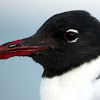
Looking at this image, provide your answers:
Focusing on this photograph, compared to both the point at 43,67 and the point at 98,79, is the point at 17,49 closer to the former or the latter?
the point at 43,67

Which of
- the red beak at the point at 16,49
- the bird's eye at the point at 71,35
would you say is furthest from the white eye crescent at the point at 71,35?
the red beak at the point at 16,49

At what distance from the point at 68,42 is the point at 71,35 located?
0.25 ft

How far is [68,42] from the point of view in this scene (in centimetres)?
306

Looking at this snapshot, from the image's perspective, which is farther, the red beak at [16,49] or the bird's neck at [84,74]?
the red beak at [16,49]

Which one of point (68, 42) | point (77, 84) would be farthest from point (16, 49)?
point (77, 84)

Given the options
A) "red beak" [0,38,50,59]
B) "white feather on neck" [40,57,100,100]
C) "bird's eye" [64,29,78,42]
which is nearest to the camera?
"white feather on neck" [40,57,100,100]

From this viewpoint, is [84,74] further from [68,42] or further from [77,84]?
[68,42]

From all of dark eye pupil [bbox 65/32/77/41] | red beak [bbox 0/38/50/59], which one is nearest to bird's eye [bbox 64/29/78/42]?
dark eye pupil [bbox 65/32/77/41]

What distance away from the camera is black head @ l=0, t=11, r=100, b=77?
9.96ft

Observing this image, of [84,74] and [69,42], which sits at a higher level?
[69,42]

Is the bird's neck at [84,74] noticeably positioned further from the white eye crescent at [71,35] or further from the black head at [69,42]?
the white eye crescent at [71,35]

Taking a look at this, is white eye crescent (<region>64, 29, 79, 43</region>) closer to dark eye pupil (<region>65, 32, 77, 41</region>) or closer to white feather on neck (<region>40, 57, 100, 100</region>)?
dark eye pupil (<region>65, 32, 77, 41</region>)

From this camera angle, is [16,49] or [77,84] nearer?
[77,84]

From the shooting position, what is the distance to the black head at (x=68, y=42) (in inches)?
119
